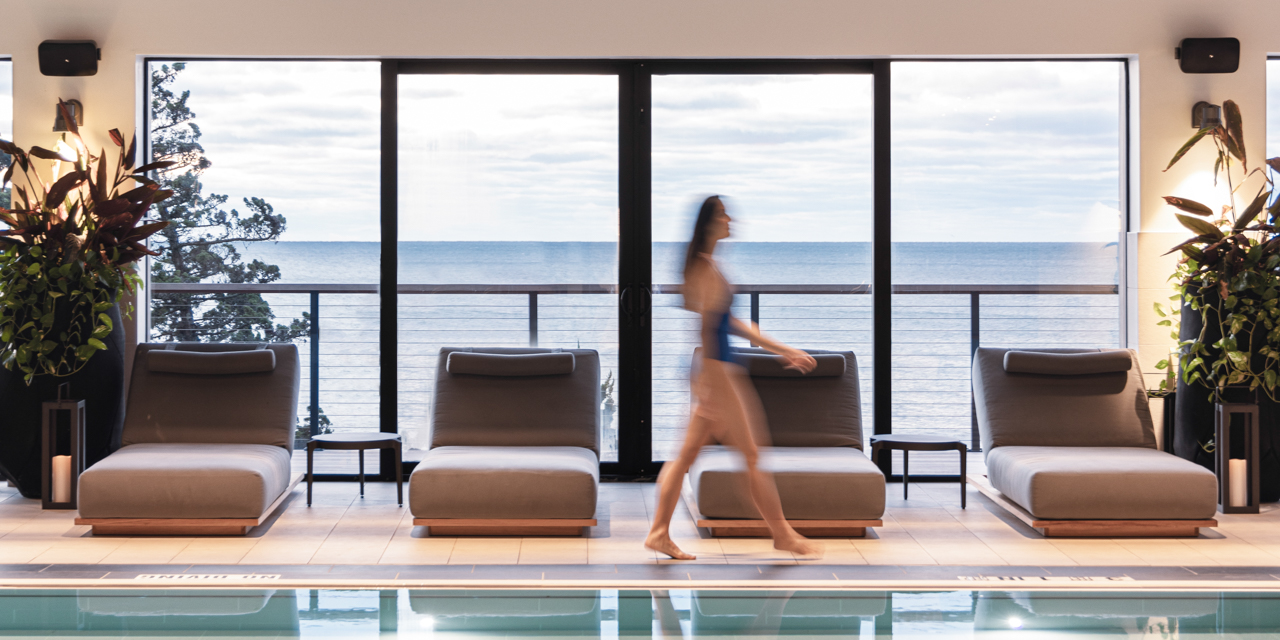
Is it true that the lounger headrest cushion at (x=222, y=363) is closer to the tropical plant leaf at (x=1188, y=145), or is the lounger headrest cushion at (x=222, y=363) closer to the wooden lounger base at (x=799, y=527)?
the wooden lounger base at (x=799, y=527)

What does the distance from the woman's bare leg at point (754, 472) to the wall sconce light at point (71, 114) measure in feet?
12.4

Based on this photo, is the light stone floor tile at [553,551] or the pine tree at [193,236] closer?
the light stone floor tile at [553,551]

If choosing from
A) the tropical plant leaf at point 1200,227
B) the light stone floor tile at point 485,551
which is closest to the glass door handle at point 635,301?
the light stone floor tile at point 485,551

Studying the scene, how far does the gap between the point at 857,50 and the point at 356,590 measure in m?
3.78

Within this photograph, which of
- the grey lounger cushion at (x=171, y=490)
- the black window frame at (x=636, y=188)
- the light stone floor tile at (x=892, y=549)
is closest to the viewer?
the light stone floor tile at (x=892, y=549)

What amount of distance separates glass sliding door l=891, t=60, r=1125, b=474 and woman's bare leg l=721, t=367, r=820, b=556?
204 cm

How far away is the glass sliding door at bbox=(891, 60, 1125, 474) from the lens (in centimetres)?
560

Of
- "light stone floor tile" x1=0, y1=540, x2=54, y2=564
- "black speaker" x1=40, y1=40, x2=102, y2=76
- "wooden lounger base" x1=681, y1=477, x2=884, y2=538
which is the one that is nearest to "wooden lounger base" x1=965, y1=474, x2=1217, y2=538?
"wooden lounger base" x1=681, y1=477, x2=884, y2=538

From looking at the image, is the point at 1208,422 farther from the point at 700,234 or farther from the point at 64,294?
the point at 64,294

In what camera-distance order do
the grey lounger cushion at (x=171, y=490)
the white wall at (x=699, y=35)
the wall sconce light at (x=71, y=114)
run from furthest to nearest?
the white wall at (x=699, y=35), the wall sconce light at (x=71, y=114), the grey lounger cushion at (x=171, y=490)

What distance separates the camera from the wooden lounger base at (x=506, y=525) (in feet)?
13.8

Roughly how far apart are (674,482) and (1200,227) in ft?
9.82

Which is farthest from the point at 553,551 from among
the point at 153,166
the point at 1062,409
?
the point at 153,166

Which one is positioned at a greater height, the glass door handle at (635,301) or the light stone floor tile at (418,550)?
the glass door handle at (635,301)
